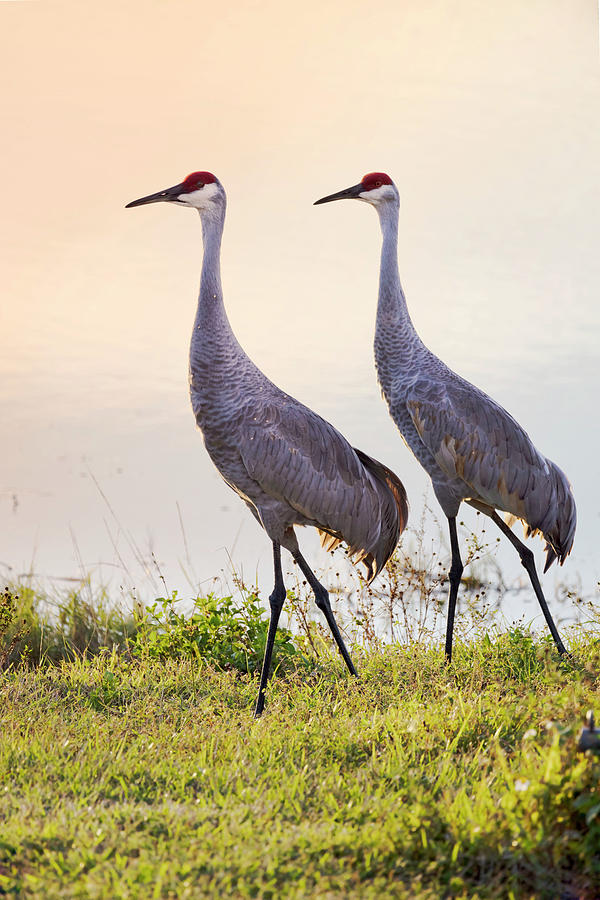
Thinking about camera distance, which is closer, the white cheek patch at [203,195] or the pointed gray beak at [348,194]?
the white cheek patch at [203,195]

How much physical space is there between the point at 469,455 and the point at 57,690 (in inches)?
120

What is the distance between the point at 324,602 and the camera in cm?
576

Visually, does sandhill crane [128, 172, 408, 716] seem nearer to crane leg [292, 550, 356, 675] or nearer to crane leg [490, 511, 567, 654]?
crane leg [292, 550, 356, 675]

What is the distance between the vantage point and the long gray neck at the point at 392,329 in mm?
6027

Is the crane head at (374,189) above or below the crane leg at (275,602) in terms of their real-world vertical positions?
above

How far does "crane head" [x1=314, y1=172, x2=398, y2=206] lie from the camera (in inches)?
249

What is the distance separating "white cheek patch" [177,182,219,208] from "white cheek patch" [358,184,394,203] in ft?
3.87

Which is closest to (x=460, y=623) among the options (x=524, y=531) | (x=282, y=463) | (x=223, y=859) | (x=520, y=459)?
(x=524, y=531)

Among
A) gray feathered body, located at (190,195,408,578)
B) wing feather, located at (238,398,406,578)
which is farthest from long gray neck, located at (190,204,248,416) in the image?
wing feather, located at (238,398,406,578)

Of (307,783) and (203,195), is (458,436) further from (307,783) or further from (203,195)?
(307,783)

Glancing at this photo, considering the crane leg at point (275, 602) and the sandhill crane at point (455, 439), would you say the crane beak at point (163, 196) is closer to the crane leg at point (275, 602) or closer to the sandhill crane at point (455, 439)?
the sandhill crane at point (455, 439)

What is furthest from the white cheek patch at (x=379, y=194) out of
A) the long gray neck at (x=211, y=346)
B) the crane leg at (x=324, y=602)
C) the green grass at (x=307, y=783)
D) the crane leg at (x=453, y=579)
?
the green grass at (x=307, y=783)

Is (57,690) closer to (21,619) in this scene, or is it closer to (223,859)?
(21,619)

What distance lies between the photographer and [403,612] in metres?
6.96
